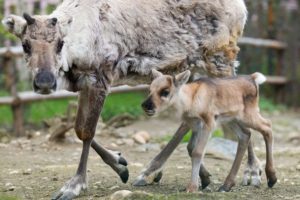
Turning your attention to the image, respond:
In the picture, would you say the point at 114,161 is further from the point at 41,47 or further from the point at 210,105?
the point at 41,47

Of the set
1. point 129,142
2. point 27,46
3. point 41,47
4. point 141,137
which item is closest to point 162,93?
point 41,47

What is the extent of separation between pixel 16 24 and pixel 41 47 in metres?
0.42

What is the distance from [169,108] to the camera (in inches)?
263

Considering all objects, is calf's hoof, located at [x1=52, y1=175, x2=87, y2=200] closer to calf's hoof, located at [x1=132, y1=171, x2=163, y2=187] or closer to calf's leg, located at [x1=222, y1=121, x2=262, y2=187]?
calf's hoof, located at [x1=132, y1=171, x2=163, y2=187]

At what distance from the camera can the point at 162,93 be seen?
21.3 ft

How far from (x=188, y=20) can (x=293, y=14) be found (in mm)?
9351

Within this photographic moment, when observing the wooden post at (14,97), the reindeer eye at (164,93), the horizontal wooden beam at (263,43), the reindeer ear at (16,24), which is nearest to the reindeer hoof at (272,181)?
the reindeer eye at (164,93)

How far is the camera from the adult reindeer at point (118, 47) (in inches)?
265

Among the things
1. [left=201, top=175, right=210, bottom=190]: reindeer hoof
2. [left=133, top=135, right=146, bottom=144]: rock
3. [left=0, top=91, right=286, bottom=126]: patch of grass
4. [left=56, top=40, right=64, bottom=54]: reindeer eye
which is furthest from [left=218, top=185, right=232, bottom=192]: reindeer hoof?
[left=0, top=91, right=286, bottom=126]: patch of grass

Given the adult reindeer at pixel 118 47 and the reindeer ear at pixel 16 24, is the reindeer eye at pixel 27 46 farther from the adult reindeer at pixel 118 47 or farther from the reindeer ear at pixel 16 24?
the reindeer ear at pixel 16 24

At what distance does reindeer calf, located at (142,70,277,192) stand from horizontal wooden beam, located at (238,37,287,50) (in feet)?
28.9

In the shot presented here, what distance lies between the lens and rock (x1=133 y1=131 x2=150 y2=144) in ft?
35.6

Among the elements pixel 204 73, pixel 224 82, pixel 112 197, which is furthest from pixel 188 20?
pixel 112 197

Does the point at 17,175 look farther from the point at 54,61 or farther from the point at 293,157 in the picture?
the point at 293,157
